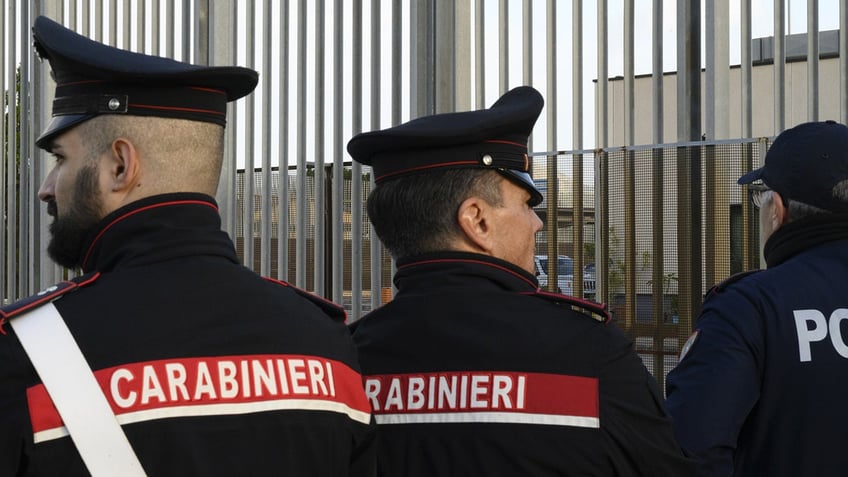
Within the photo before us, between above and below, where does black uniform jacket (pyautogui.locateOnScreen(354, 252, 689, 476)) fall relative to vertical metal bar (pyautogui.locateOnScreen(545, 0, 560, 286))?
below

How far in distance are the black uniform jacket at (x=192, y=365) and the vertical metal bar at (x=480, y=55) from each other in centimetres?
247

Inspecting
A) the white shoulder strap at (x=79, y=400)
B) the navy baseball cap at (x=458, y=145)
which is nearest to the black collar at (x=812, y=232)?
the navy baseball cap at (x=458, y=145)

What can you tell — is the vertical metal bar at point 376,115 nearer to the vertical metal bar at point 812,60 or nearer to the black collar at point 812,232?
the vertical metal bar at point 812,60

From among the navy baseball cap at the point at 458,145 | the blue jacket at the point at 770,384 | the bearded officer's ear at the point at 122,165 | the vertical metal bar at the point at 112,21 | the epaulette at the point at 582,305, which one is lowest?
the blue jacket at the point at 770,384

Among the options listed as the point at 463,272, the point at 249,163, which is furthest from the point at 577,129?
the point at 463,272

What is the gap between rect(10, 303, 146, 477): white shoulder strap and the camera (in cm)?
131

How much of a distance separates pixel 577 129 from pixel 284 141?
1379 millimetres

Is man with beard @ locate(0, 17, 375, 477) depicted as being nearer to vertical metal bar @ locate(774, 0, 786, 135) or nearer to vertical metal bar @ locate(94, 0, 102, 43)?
vertical metal bar @ locate(774, 0, 786, 135)

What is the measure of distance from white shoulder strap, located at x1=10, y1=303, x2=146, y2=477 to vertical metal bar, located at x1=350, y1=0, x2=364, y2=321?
2.90 metres

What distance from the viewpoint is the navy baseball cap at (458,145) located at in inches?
75.9

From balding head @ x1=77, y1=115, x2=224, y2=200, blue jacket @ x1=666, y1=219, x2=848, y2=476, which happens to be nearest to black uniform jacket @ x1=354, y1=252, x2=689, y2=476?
blue jacket @ x1=666, y1=219, x2=848, y2=476

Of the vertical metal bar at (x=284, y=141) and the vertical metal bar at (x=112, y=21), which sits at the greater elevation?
the vertical metal bar at (x=112, y=21)

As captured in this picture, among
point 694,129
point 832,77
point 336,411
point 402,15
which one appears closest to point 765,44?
point 832,77

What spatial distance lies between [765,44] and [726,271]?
937mm
